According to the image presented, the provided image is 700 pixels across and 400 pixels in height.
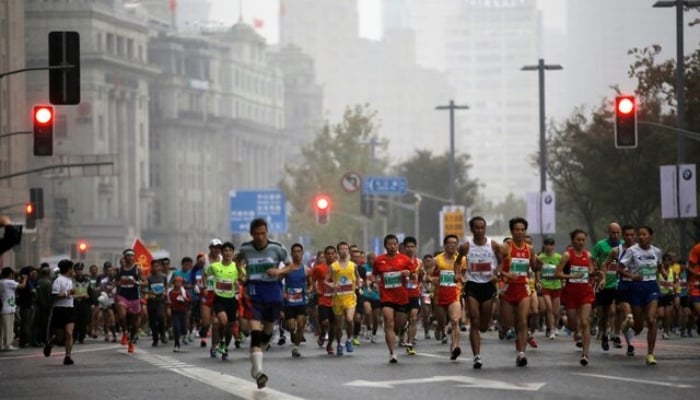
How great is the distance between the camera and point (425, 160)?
115125 mm

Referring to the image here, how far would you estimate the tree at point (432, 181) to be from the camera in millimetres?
110188

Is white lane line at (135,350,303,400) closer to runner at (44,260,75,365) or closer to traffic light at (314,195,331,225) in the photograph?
runner at (44,260,75,365)

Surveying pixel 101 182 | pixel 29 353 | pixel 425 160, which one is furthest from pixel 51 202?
pixel 29 353

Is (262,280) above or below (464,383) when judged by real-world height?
above

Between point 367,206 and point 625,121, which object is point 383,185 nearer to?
point 367,206

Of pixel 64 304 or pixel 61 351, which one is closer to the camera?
pixel 64 304

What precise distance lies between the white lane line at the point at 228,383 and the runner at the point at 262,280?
44 centimetres

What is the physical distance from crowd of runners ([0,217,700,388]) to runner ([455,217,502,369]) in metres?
0.01

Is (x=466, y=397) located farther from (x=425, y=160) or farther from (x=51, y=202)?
(x=51, y=202)

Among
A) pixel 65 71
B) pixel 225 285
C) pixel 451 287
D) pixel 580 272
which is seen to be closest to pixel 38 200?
pixel 65 71

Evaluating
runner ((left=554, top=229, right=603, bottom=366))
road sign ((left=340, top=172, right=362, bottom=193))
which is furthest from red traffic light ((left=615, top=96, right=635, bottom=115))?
road sign ((left=340, top=172, right=362, bottom=193))

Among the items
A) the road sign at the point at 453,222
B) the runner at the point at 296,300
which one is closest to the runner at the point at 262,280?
the runner at the point at 296,300

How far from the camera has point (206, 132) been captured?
563ft

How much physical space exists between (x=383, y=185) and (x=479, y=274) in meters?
61.8
